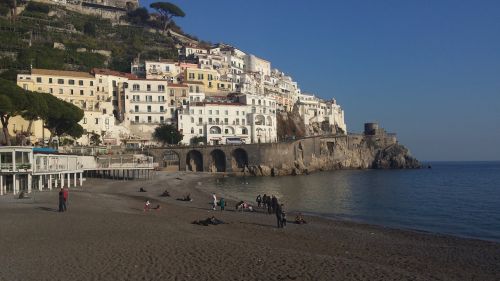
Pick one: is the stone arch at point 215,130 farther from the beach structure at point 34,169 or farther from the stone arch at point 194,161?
the beach structure at point 34,169

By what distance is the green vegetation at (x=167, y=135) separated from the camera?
8601cm

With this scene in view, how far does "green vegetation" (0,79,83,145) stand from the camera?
4650cm

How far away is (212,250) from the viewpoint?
1631cm

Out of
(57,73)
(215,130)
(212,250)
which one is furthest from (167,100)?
(212,250)

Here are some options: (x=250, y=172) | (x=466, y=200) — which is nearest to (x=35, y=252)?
(x=466, y=200)

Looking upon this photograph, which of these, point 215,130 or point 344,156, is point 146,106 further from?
point 344,156

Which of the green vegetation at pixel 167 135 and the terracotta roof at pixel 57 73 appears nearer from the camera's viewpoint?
the terracotta roof at pixel 57 73

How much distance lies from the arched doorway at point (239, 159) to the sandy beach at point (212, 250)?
191 feet

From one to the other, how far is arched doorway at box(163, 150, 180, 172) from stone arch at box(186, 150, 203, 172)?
2.15 metres

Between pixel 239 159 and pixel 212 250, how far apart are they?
2805 inches

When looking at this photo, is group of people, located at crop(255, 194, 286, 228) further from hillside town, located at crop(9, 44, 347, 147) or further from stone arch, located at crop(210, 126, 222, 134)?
stone arch, located at crop(210, 126, 222, 134)

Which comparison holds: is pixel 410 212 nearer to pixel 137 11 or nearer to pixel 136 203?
pixel 136 203

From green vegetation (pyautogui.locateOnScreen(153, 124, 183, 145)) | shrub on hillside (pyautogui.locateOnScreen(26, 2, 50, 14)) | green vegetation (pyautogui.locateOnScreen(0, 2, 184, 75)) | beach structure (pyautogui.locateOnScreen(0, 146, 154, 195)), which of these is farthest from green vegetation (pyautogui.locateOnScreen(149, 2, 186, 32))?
beach structure (pyautogui.locateOnScreen(0, 146, 154, 195))

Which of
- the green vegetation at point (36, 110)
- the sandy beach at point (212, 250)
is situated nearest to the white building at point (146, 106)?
the green vegetation at point (36, 110)
